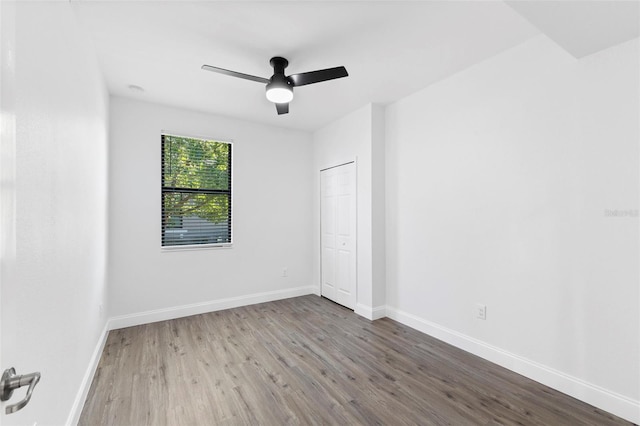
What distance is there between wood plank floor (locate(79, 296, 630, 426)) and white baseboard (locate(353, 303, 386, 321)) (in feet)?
0.73

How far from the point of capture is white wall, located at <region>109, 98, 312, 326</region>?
141 inches

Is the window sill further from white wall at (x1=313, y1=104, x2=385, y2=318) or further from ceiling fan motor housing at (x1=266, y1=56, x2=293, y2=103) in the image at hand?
ceiling fan motor housing at (x1=266, y1=56, x2=293, y2=103)

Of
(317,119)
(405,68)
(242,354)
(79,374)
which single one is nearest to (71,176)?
(79,374)

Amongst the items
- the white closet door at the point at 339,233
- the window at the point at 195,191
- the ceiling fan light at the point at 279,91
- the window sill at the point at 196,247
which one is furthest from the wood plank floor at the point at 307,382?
the ceiling fan light at the point at 279,91

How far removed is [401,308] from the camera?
363 centimetres

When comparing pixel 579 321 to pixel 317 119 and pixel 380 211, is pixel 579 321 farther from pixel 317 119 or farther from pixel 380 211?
pixel 317 119

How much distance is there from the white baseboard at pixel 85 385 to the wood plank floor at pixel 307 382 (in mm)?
58

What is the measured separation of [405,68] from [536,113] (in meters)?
1.24

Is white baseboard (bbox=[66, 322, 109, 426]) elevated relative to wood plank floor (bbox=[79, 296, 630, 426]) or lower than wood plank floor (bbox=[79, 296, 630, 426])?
elevated

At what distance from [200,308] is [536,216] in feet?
13.2

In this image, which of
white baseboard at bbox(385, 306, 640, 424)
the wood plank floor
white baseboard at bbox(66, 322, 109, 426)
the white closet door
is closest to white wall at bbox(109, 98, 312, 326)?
the white closet door

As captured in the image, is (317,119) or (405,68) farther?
(317,119)

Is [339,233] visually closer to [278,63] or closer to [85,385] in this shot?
[278,63]

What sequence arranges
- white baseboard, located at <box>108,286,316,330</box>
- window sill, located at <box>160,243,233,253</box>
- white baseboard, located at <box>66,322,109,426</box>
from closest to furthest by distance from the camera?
1. white baseboard, located at <box>66,322,109,426</box>
2. white baseboard, located at <box>108,286,316,330</box>
3. window sill, located at <box>160,243,233,253</box>
